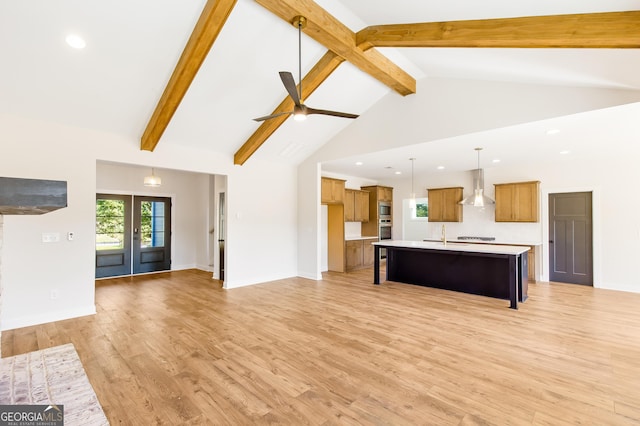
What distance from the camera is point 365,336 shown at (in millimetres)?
3539

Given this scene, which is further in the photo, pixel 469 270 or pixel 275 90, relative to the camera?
pixel 469 270

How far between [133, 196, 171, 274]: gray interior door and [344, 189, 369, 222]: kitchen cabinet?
4.87 metres

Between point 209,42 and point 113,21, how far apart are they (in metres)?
0.95

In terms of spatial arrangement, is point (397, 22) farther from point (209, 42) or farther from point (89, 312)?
point (89, 312)

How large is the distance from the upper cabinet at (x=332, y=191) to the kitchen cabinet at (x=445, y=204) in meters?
2.70

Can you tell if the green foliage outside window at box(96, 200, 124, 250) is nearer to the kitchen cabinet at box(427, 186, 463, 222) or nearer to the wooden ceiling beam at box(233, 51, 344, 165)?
the wooden ceiling beam at box(233, 51, 344, 165)

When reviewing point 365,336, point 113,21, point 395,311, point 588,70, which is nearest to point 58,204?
point 113,21

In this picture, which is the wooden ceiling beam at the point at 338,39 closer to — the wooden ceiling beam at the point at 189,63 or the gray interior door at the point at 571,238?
the wooden ceiling beam at the point at 189,63

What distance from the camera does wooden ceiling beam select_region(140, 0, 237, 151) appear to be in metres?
3.13

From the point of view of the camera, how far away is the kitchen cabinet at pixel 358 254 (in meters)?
7.85

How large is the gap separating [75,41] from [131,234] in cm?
523

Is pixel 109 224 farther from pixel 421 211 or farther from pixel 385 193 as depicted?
pixel 421 211

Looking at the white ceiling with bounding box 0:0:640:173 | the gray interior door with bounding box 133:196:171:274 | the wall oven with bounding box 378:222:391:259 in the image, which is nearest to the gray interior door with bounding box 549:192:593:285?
the white ceiling with bounding box 0:0:640:173

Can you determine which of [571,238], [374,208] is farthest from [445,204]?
[571,238]
